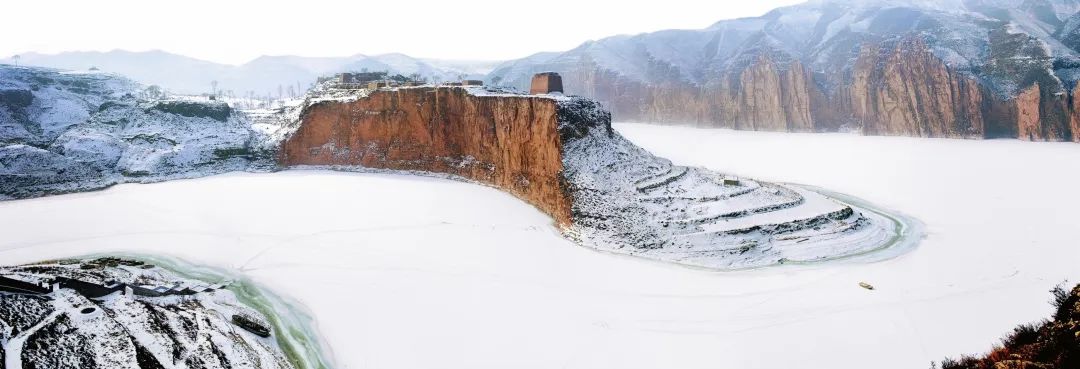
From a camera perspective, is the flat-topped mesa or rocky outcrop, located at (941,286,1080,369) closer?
rocky outcrop, located at (941,286,1080,369)

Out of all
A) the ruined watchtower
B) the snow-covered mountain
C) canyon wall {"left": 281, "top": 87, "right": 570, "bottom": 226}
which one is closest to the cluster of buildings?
the ruined watchtower

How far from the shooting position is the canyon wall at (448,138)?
87.7 ft

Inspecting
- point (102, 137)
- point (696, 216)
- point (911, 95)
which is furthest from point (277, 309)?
point (911, 95)

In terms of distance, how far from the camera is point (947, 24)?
51.9 m

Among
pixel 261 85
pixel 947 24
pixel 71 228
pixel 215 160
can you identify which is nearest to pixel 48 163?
pixel 215 160

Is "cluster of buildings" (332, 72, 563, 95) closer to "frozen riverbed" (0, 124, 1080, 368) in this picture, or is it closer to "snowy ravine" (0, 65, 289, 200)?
"snowy ravine" (0, 65, 289, 200)

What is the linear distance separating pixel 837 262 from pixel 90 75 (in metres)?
63.6

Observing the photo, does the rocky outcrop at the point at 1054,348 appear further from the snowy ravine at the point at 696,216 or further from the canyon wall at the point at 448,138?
the canyon wall at the point at 448,138

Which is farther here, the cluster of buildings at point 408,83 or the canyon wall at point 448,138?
the cluster of buildings at point 408,83

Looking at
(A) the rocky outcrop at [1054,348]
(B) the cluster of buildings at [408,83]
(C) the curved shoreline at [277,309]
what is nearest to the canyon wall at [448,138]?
(B) the cluster of buildings at [408,83]

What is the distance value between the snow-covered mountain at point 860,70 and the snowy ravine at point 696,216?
31.0 meters

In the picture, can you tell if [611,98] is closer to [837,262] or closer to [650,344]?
[837,262]

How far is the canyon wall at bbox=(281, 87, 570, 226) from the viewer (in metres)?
26.7

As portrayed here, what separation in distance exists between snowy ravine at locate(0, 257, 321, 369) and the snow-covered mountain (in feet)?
188
